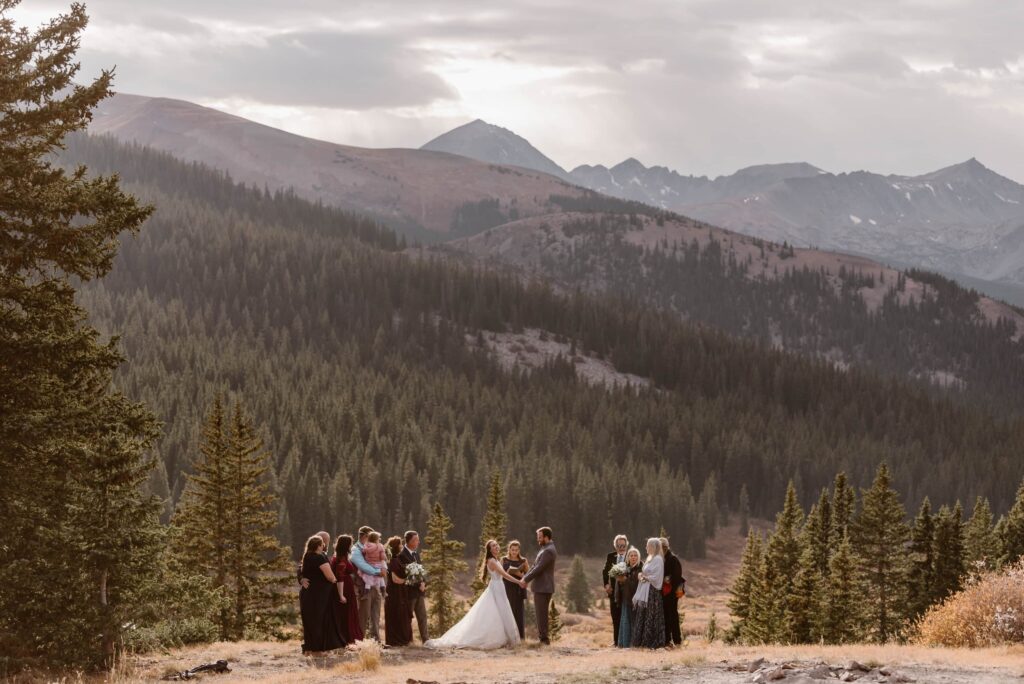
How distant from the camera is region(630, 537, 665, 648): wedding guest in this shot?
82.9ft

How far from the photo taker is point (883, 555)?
206ft

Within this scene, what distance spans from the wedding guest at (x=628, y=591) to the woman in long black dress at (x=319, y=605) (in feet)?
22.4

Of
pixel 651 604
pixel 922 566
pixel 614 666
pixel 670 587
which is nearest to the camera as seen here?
pixel 614 666

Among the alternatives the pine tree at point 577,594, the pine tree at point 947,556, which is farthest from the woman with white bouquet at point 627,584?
the pine tree at point 577,594

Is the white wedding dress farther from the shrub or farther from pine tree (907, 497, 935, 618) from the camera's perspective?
pine tree (907, 497, 935, 618)

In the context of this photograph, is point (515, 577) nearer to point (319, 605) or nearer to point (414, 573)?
point (414, 573)

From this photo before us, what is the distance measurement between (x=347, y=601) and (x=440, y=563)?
29090mm

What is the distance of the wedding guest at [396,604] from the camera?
1011 inches

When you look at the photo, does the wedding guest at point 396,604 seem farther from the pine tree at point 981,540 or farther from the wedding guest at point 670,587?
→ the pine tree at point 981,540

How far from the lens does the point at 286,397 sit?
148m

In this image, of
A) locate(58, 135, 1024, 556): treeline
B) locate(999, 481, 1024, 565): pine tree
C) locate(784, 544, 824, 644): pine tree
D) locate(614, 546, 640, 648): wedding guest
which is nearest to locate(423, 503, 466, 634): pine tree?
locate(784, 544, 824, 644): pine tree

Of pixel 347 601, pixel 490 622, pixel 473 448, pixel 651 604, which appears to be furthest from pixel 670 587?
pixel 473 448

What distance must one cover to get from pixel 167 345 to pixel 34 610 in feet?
515

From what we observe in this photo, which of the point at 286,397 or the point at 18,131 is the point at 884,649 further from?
the point at 286,397
